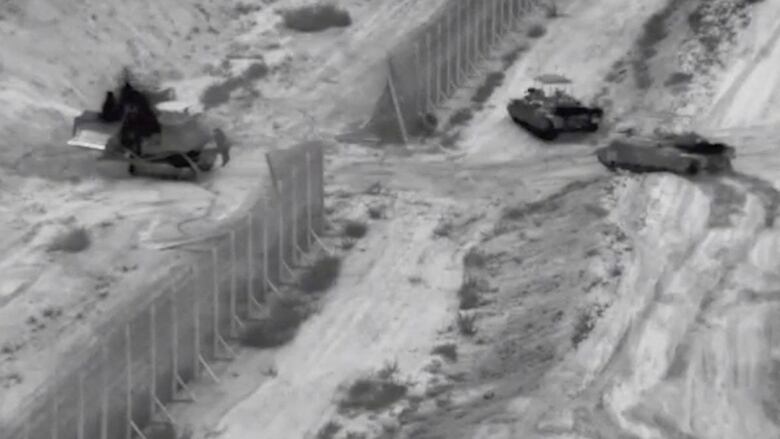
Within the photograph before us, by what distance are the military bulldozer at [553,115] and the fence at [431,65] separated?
2754mm

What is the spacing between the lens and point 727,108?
49094 mm

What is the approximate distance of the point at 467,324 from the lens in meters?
34.6

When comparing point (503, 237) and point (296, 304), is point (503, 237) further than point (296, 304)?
Yes

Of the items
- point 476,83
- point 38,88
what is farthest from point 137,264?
point 476,83

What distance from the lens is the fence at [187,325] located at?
27.6 m

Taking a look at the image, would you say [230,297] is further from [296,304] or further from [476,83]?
[476,83]

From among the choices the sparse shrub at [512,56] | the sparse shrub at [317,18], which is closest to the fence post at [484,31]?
the sparse shrub at [512,56]

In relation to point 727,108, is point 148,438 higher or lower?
lower

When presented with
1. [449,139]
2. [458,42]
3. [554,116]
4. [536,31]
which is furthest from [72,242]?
[536,31]

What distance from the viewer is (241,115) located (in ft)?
162

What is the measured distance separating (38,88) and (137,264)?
41.3 feet

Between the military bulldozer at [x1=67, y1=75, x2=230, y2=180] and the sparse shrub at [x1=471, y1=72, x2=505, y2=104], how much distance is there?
10083mm

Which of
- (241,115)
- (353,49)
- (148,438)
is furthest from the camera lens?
(353,49)

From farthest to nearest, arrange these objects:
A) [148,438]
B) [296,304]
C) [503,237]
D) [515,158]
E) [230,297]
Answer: [515,158] < [503,237] < [296,304] < [230,297] < [148,438]
